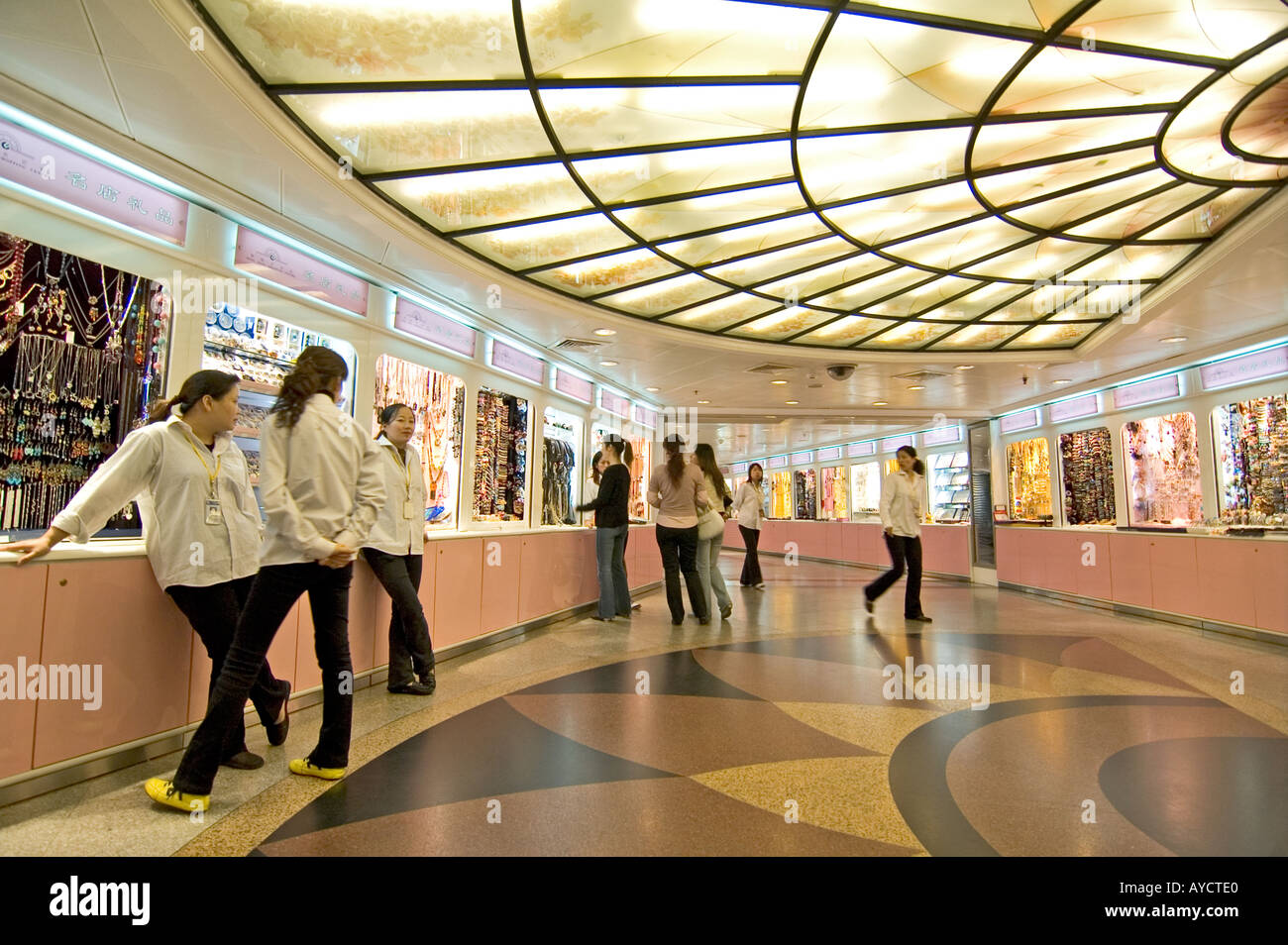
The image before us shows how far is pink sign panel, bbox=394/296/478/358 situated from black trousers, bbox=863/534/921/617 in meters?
5.13

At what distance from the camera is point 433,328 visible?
5.69m

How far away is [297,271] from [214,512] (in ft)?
7.59

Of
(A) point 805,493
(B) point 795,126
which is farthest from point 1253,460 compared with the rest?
(A) point 805,493

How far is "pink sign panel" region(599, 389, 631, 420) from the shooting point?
31.3 feet

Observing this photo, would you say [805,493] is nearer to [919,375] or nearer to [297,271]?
[919,375]

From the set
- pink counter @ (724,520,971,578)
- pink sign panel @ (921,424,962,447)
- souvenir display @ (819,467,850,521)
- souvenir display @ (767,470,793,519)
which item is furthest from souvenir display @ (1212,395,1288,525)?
souvenir display @ (767,470,793,519)

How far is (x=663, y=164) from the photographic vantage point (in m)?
3.98

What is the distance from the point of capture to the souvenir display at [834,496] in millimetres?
16625

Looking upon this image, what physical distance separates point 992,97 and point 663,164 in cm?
188

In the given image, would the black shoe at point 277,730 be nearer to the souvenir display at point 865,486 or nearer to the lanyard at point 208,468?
the lanyard at point 208,468

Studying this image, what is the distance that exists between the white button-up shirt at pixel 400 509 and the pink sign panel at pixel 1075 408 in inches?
401
